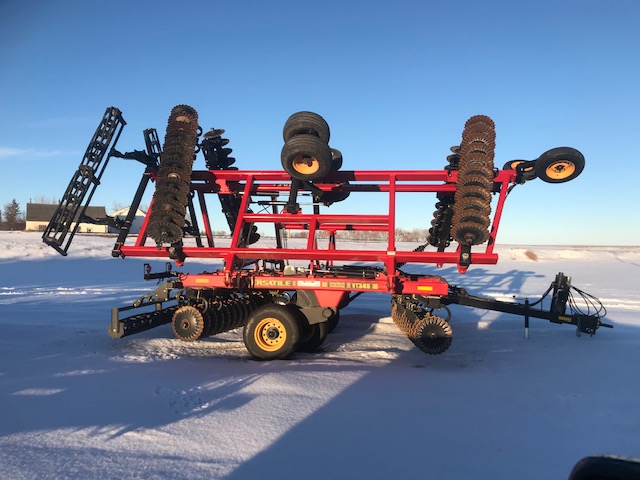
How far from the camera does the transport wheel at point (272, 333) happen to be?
5.39 m

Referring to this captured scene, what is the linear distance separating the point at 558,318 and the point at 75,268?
18.9 metres

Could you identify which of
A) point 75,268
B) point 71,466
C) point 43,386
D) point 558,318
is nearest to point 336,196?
point 558,318

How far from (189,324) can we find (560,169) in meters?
5.47

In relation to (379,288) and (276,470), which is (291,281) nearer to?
(379,288)

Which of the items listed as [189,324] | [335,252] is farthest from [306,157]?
[189,324]

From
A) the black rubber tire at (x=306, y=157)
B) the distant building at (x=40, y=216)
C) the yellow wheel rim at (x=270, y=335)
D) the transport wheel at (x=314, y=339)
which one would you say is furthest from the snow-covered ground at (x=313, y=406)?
the distant building at (x=40, y=216)

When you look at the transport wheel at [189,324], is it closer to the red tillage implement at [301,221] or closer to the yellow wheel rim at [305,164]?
the red tillage implement at [301,221]

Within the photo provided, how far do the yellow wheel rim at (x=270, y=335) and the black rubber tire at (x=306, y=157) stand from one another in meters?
1.95

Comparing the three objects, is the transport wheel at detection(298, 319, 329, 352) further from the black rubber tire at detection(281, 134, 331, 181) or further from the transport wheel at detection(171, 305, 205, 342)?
the black rubber tire at detection(281, 134, 331, 181)

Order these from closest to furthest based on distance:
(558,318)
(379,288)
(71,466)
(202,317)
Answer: (71,466), (379,288), (202,317), (558,318)

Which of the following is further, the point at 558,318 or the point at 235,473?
the point at 558,318

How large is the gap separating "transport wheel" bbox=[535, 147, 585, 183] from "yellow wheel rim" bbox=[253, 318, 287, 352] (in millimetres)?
4002

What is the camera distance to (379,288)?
5355 mm

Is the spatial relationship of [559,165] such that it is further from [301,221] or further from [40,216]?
[40,216]
